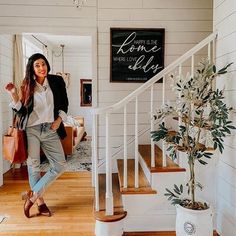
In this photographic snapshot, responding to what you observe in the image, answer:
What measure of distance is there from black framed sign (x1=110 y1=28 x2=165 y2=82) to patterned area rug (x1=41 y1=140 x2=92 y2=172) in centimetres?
172

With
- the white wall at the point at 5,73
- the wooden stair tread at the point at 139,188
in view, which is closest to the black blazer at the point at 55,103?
the wooden stair tread at the point at 139,188

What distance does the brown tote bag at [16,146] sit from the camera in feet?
8.93

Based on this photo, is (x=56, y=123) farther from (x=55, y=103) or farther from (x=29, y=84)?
(x=29, y=84)

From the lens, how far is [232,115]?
2273mm

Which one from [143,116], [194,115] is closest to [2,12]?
[143,116]

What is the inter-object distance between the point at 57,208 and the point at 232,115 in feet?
6.83

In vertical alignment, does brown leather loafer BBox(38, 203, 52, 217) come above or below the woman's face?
below

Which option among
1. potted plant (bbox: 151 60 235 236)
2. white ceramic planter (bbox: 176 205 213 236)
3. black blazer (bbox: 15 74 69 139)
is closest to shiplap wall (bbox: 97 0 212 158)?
black blazer (bbox: 15 74 69 139)

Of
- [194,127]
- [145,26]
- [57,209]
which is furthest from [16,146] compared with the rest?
[145,26]

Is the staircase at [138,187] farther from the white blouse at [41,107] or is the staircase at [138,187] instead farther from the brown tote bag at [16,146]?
the brown tote bag at [16,146]

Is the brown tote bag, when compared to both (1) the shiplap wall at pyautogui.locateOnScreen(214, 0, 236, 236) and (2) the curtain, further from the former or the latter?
(2) the curtain

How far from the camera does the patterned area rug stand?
179 inches

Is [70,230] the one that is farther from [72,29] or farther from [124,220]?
[72,29]

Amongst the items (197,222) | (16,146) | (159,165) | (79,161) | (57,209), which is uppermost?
(16,146)
